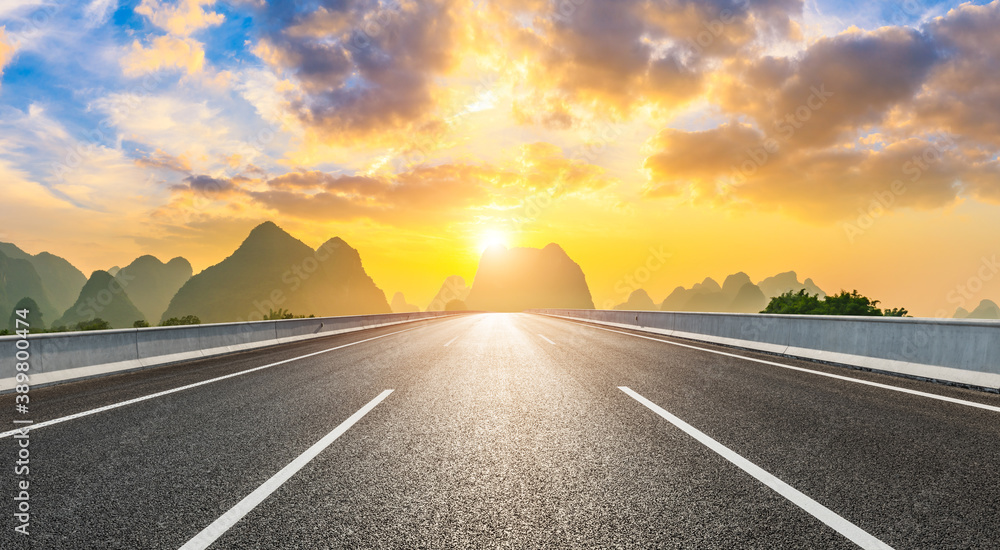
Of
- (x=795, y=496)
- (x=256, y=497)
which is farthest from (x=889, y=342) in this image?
(x=256, y=497)

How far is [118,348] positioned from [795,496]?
37.0ft

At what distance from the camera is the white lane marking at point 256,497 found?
2.63 m

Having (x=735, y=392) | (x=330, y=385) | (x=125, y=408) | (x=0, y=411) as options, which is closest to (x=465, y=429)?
(x=330, y=385)

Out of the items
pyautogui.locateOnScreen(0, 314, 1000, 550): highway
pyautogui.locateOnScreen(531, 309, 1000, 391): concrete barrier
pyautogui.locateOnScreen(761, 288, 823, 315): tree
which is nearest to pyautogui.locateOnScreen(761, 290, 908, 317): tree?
pyautogui.locateOnScreen(761, 288, 823, 315): tree

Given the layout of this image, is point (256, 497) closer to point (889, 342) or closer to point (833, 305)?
point (889, 342)

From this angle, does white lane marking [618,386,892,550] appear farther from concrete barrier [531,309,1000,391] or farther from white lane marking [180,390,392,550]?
concrete barrier [531,309,1000,391]

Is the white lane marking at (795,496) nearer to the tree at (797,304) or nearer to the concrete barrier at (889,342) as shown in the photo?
the concrete barrier at (889,342)

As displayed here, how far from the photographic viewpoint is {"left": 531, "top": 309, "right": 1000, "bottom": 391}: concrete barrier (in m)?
7.02

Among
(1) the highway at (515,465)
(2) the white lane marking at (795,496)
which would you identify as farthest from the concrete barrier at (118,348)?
(2) the white lane marking at (795,496)

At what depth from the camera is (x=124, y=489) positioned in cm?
341

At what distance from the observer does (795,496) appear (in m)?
3.14

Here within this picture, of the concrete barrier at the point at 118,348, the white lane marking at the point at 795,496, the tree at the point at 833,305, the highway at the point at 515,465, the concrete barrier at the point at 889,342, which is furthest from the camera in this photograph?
the tree at the point at 833,305

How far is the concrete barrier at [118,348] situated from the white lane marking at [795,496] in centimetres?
963

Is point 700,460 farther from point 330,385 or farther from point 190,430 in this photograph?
point 330,385
